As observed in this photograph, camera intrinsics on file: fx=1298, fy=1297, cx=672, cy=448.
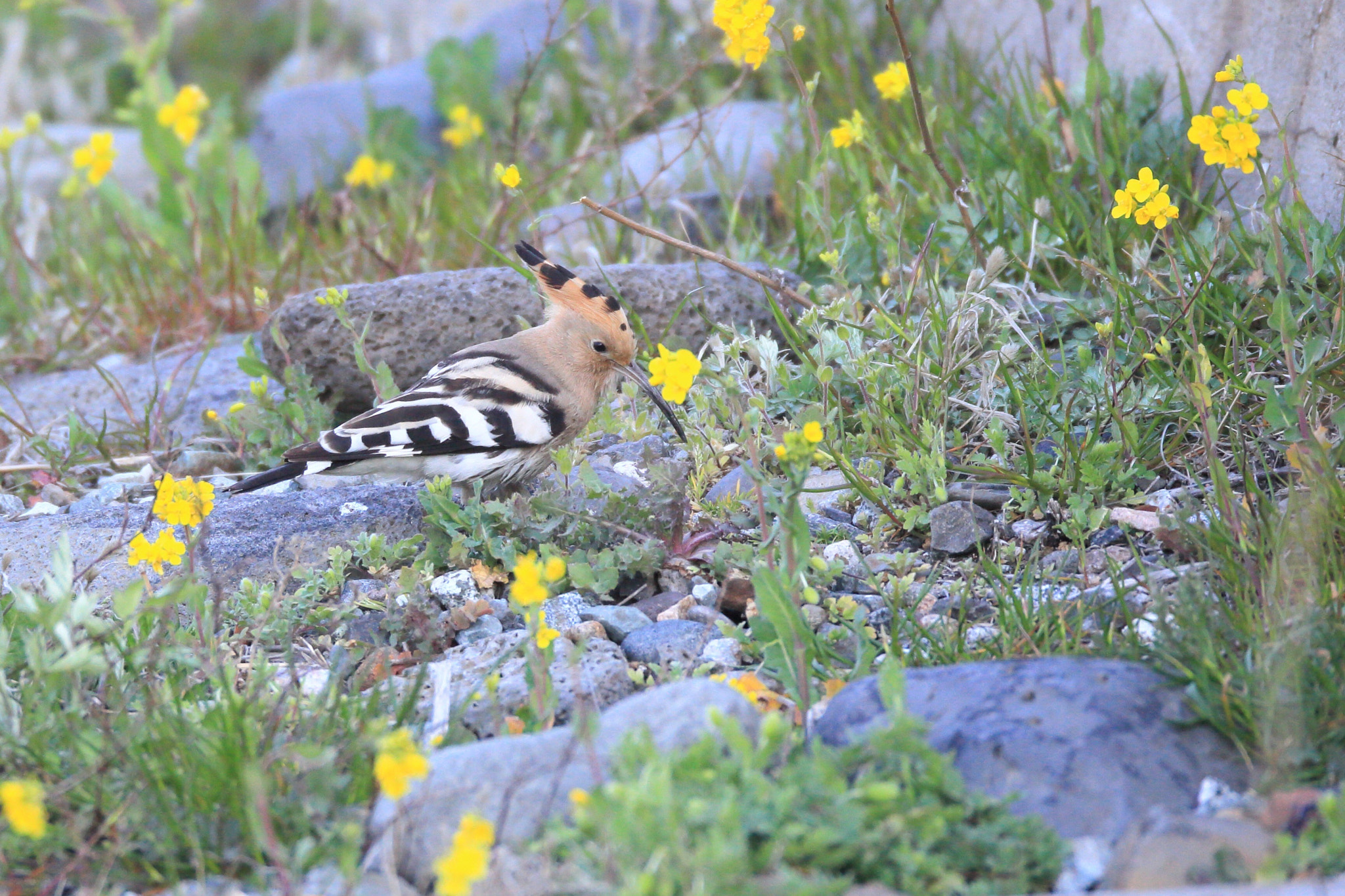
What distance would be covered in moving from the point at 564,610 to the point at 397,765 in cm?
117

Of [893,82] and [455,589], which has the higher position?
[893,82]

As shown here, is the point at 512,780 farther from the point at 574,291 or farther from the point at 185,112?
the point at 185,112

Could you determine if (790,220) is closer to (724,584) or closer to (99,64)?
(724,584)

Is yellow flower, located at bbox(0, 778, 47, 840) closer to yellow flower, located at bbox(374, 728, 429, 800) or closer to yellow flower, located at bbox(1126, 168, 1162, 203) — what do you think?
yellow flower, located at bbox(374, 728, 429, 800)

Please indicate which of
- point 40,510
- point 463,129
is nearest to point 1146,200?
point 40,510

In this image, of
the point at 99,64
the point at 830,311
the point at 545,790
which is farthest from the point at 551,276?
the point at 99,64

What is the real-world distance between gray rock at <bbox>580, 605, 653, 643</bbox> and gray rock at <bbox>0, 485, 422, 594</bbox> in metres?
0.67

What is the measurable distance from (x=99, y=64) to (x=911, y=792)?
10.4 metres

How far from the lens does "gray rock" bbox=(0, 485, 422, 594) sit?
10.0 feet

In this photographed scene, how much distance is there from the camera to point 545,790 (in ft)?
6.27

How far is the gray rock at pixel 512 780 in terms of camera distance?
1891 millimetres

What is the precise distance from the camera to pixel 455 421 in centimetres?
336

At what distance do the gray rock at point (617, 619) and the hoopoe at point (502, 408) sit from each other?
30.3 inches

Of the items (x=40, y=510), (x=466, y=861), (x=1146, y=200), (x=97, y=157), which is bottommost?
(x=40, y=510)
